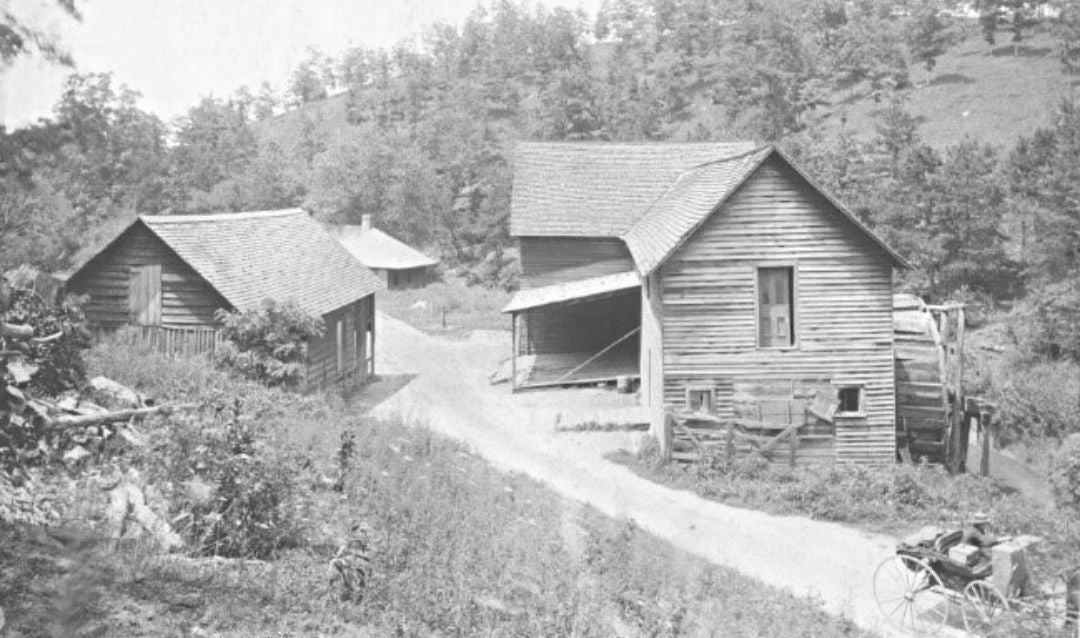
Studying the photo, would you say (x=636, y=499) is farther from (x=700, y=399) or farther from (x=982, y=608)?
(x=982, y=608)

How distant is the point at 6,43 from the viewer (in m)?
8.45

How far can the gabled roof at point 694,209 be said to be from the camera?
75.8ft

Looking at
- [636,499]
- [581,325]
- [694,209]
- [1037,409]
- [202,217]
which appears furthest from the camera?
[581,325]

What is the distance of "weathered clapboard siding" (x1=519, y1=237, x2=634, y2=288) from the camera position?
3612cm

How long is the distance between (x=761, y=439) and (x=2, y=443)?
1927cm

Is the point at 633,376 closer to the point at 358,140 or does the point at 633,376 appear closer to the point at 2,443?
the point at 2,443

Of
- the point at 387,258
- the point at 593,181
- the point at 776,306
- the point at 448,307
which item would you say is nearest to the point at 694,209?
the point at 776,306

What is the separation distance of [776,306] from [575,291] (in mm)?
9985

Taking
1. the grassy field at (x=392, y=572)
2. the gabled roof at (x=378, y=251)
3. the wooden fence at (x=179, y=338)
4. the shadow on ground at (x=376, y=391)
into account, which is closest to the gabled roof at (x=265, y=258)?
the wooden fence at (x=179, y=338)

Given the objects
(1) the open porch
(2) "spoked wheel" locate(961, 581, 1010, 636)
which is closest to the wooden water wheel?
(1) the open porch

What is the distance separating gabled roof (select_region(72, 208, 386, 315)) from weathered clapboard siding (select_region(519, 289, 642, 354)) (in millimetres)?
6154

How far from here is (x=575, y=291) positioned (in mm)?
32625

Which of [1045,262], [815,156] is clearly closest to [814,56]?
[815,156]

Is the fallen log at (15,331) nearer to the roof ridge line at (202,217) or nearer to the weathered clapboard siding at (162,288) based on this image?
the weathered clapboard siding at (162,288)
